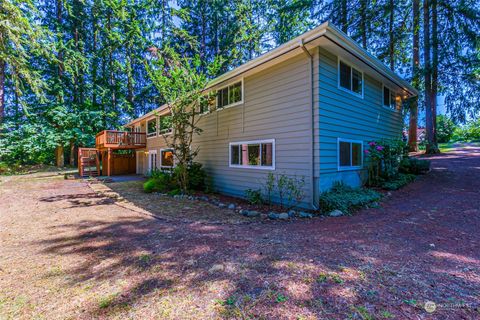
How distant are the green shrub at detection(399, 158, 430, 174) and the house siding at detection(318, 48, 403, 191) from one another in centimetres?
179

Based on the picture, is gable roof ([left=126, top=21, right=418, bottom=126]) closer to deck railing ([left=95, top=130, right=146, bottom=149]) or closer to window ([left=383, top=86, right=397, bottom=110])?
window ([left=383, top=86, right=397, bottom=110])

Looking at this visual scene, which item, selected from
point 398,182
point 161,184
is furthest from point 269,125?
point 161,184

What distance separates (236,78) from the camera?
8.57 metres

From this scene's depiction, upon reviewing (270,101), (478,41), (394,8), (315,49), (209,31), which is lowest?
(270,101)

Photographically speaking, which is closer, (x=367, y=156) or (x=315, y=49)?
(x=315, y=49)

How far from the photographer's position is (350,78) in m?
7.39

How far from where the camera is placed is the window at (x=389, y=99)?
967cm

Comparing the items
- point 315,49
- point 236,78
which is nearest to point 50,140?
point 236,78

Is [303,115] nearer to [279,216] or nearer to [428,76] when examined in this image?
[279,216]

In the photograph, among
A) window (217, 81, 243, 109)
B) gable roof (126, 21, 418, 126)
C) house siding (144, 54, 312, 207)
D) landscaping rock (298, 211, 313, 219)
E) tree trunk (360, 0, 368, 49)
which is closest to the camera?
gable roof (126, 21, 418, 126)

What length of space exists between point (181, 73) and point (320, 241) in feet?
24.3

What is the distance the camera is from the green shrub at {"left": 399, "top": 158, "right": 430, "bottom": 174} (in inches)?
372

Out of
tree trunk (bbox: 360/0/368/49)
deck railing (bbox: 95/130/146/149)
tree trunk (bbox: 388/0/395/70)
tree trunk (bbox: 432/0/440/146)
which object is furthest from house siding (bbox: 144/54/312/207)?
tree trunk (bbox: 388/0/395/70)

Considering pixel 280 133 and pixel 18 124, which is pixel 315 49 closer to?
pixel 280 133
